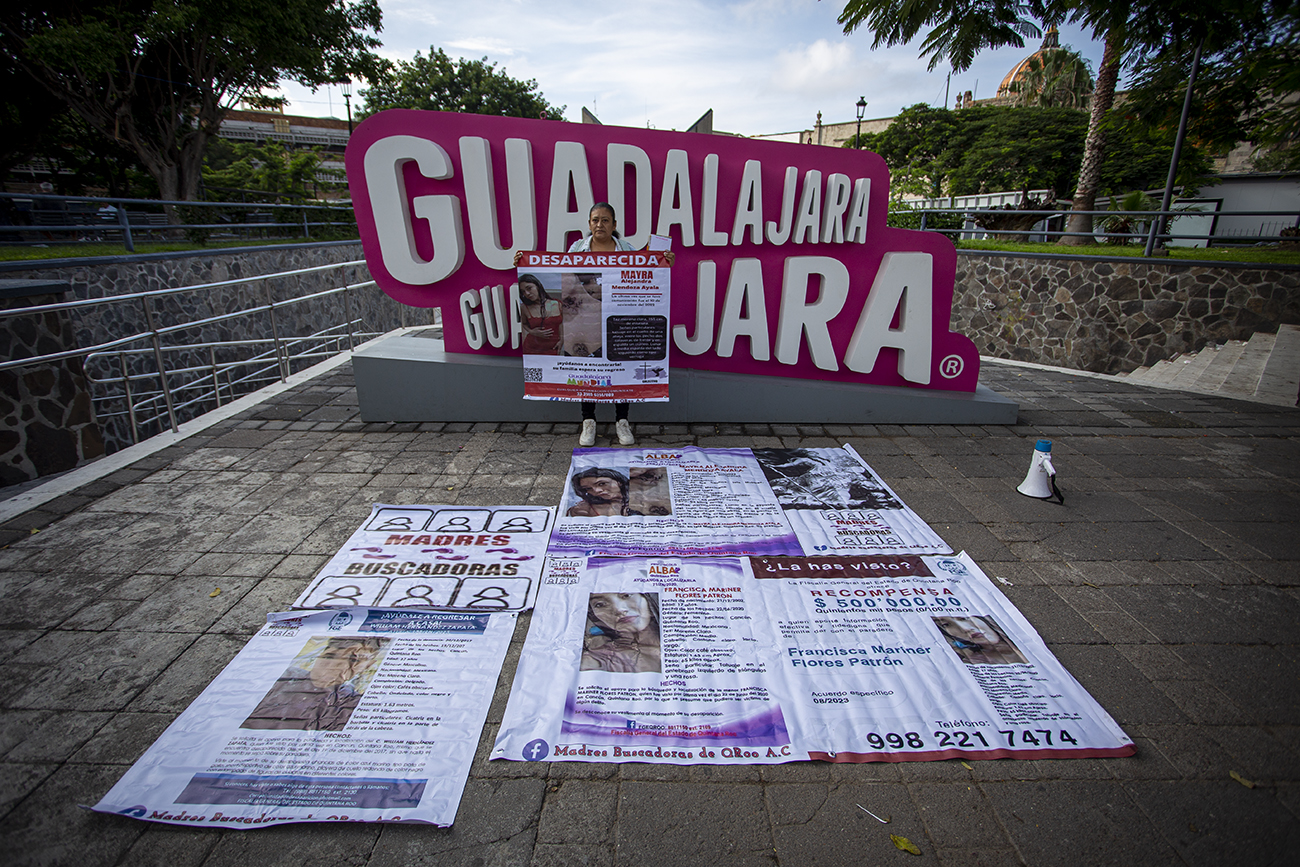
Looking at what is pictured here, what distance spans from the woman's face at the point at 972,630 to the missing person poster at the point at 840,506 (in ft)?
1.84

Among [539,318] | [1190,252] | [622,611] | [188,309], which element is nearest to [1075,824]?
[622,611]

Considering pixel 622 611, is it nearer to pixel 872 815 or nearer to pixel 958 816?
pixel 872 815

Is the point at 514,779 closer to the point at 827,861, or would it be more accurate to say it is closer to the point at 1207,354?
the point at 827,861

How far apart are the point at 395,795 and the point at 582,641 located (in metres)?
0.80

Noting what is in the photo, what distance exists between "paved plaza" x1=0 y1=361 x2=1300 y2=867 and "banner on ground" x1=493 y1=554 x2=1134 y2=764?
0.28 ft

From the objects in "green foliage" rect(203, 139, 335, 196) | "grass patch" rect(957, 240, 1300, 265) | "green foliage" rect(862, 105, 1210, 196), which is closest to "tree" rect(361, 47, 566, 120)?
"green foliage" rect(203, 139, 335, 196)

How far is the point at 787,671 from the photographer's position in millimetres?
2129

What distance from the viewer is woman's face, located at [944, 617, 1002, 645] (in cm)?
230

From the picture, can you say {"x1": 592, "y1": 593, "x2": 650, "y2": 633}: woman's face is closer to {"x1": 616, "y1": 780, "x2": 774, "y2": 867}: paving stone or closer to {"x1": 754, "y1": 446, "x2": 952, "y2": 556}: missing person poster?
{"x1": 616, "y1": 780, "x2": 774, "y2": 867}: paving stone

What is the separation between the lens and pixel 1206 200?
1805 cm

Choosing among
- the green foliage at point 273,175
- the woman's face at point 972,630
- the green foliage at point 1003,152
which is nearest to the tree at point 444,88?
the green foliage at point 273,175

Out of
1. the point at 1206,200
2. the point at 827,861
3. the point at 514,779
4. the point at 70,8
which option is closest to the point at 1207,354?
the point at 827,861

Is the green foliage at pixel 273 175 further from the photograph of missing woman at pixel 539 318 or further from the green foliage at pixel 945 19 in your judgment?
the green foliage at pixel 945 19

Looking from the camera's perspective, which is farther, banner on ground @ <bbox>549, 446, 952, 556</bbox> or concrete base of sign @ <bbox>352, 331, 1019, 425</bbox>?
concrete base of sign @ <bbox>352, 331, 1019, 425</bbox>
